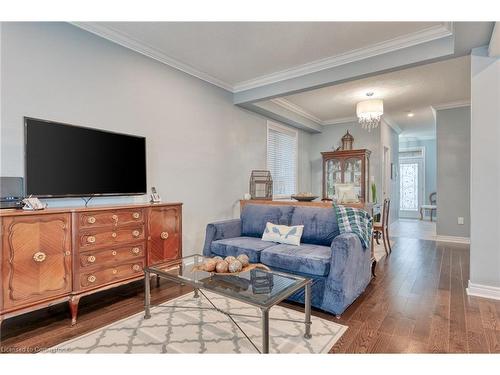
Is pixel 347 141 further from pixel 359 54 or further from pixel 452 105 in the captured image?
pixel 359 54

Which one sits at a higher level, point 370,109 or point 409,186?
point 370,109

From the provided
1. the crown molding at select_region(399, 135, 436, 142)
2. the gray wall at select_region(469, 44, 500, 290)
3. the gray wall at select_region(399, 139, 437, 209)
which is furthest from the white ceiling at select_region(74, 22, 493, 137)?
the gray wall at select_region(399, 139, 437, 209)

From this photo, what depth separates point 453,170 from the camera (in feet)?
18.1

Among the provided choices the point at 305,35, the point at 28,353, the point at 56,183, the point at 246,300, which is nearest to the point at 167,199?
the point at 56,183

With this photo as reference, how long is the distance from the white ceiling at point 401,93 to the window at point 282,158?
0.63 meters

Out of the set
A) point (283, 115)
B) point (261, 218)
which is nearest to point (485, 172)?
point (261, 218)

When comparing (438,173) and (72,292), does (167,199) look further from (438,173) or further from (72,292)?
(438,173)

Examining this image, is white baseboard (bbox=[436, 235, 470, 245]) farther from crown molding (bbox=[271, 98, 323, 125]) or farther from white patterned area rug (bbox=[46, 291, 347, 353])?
white patterned area rug (bbox=[46, 291, 347, 353])

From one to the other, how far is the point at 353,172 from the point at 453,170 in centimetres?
190

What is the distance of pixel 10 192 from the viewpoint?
2117mm

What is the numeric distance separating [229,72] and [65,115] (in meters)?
2.17

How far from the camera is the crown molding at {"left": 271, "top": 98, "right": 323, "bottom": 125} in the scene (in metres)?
5.13

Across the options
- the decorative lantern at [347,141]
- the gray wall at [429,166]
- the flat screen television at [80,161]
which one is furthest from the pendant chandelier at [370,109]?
the gray wall at [429,166]

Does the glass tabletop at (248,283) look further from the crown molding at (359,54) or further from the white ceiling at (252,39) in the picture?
the crown molding at (359,54)
